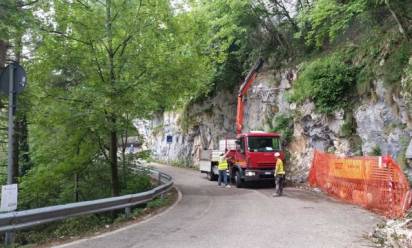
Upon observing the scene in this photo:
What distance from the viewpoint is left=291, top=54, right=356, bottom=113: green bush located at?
1998 cm

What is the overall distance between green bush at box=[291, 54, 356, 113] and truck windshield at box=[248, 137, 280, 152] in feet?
9.09

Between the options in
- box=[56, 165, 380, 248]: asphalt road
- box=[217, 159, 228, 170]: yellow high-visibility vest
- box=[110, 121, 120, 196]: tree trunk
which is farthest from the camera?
box=[217, 159, 228, 170]: yellow high-visibility vest

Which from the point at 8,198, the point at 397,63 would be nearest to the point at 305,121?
the point at 397,63

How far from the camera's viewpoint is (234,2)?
24.7 metres

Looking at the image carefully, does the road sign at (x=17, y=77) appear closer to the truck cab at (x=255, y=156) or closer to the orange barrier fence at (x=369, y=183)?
the orange barrier fence at (x=369, y=183)

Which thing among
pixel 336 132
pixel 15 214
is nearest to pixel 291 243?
pixel 15 214

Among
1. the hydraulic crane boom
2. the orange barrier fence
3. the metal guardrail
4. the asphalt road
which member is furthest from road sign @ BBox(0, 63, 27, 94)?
the hydraulic crane boom

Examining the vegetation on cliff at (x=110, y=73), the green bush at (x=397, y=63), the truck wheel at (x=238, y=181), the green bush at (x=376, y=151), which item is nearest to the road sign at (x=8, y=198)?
the vegetation on cliff at (x=110, y=73)

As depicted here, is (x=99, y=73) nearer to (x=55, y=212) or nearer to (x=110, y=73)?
(x=110, y=73)

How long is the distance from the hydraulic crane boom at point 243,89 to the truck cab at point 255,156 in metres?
4.58

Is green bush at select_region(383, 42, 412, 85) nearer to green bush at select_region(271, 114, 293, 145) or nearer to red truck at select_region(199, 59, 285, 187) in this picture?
red truck at select_region(199, 59, 285, 187)

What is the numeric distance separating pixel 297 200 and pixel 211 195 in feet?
12.5

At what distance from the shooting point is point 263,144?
21.8 meters

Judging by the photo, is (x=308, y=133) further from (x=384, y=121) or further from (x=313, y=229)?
(x=313, y=229)
